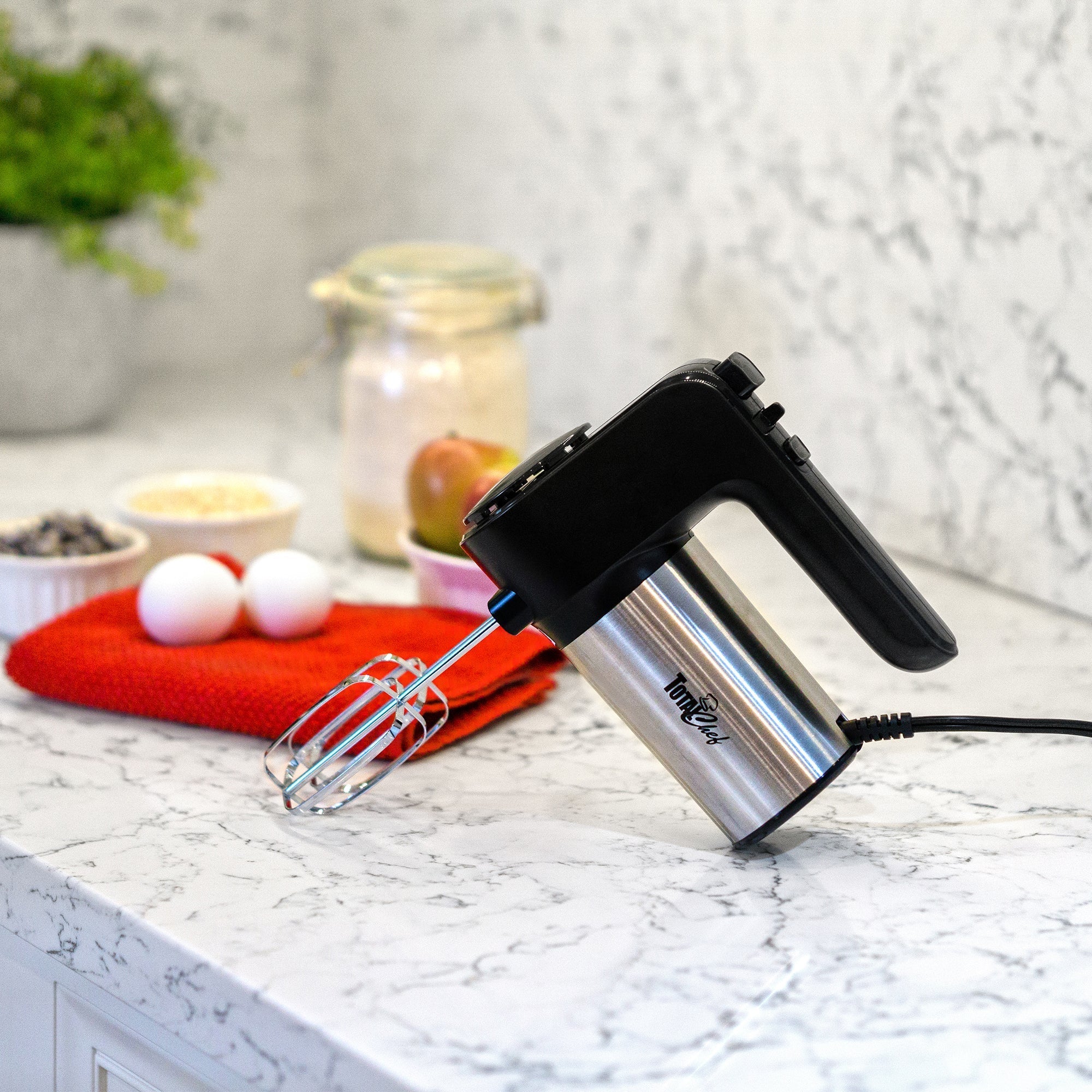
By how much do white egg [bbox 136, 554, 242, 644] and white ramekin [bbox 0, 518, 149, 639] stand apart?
0.08 metres

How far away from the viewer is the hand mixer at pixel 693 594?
2.07 ft

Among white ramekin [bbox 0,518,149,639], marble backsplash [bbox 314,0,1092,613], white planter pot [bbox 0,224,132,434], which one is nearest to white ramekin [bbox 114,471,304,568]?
white ramekin [bbox 0,518,149,639]

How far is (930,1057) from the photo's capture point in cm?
53

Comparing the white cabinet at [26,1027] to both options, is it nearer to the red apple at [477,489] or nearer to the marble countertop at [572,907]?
the marble countertop at [572,907]

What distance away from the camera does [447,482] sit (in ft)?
3.25

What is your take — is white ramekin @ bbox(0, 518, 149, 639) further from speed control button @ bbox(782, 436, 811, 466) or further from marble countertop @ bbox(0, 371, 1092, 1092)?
speed control button @ bbox(782, 436, 811, 466)

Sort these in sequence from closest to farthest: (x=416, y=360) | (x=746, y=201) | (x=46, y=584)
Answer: (x=46, y=584), (x=416, y=360), (x=746, y=201)

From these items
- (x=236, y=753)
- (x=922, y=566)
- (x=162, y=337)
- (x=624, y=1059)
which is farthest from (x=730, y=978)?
(x=162, y=337)

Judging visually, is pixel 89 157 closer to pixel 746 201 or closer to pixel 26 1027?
pixel 746 201

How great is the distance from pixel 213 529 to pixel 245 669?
227 millimetres

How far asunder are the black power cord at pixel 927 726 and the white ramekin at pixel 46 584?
53 centimetres

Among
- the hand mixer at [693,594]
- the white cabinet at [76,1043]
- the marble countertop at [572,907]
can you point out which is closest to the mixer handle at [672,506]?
the hand mixer at [693,594]

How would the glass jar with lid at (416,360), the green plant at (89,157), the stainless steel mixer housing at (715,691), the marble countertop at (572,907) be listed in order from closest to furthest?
the marble countertop at (572,907) → the stainless steel mixer housing at (715,691) → the glass jar with lid at (416,360) → the green plant at (89,157)

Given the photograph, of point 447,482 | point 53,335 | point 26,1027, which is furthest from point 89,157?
point 26,1027
